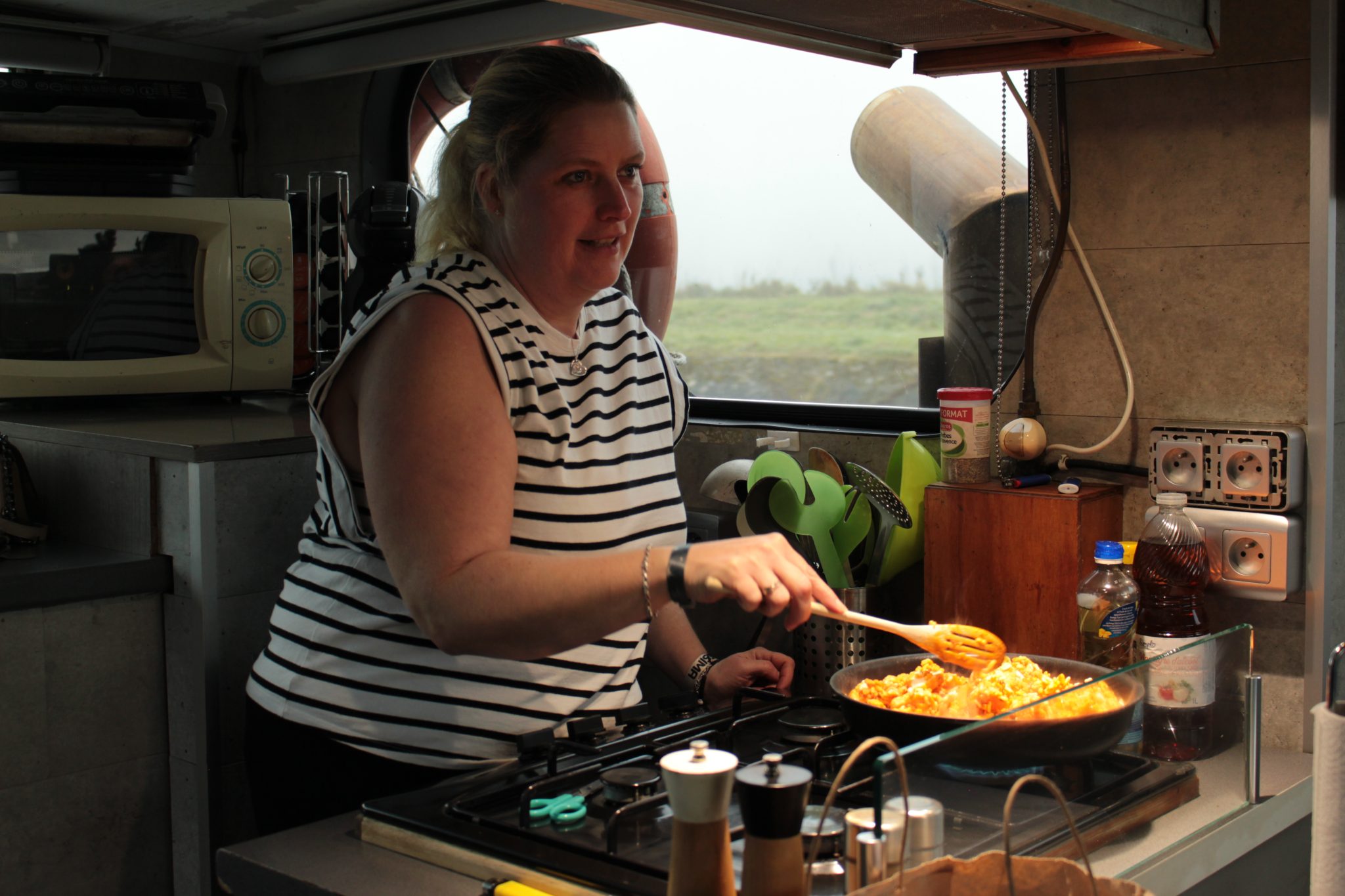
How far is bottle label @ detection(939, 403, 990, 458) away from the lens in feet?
5.12

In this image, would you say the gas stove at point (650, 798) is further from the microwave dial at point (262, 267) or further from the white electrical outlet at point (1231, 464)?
the microwave dial at point (262, 267)

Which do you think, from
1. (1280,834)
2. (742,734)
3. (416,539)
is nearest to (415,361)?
(416,539)

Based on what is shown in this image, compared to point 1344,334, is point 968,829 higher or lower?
lower

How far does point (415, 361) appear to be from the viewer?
1.17 metres

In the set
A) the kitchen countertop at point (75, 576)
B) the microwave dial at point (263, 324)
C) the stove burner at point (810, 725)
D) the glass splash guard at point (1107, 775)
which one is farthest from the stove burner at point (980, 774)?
the microwave dial at point (263, 324)

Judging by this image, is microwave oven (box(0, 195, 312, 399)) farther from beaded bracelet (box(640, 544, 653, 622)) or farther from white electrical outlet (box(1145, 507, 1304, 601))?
white electrical outlet (box(1145, 507, 1304, 601))

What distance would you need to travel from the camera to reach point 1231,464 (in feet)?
4.74

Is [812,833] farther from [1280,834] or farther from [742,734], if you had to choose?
[1280,834]

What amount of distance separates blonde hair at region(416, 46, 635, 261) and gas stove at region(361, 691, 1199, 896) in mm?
558

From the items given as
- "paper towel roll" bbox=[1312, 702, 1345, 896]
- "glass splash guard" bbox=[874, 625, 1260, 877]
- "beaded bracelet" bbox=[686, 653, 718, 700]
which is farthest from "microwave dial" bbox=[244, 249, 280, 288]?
"paper towel roll" bbox=[1312, 702, 1345, 896]

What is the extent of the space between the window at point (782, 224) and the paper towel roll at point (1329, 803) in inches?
48.2

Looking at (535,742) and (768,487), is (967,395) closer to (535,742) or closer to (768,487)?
(768,487)

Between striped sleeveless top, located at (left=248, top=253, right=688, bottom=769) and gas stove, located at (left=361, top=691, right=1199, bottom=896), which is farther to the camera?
striped sleeveless top, located at (left=248, top=253, right=688, bottom=769)

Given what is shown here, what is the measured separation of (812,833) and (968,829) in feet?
0.53
